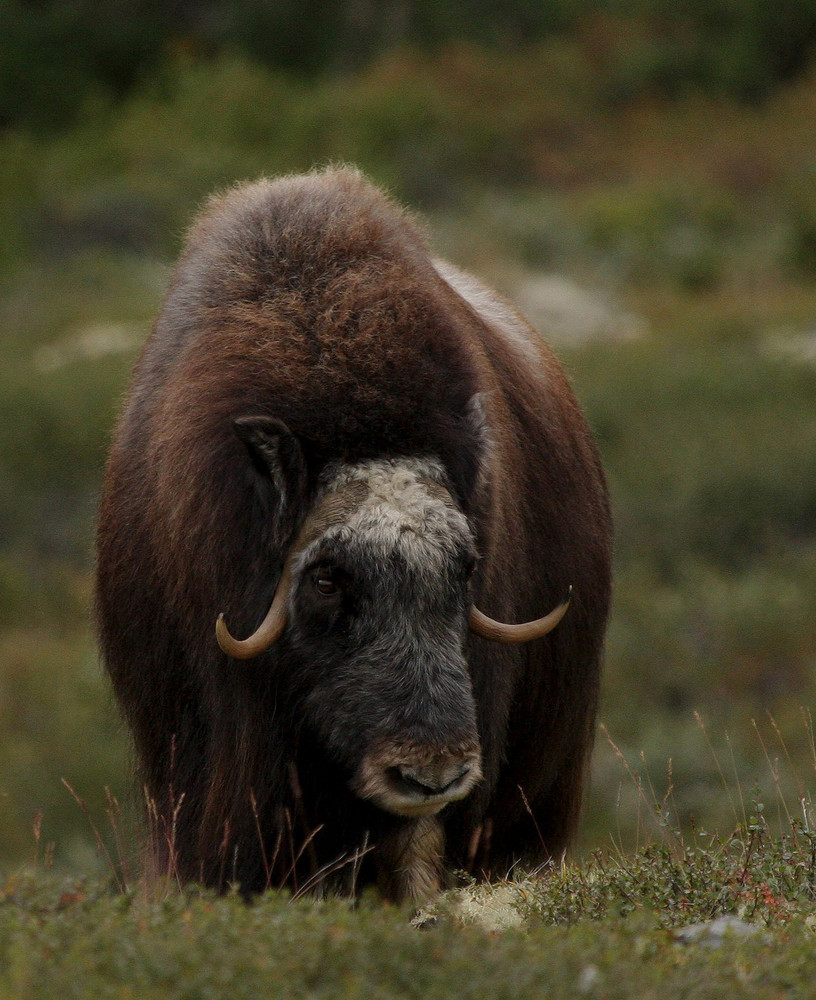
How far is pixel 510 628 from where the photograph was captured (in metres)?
4.75

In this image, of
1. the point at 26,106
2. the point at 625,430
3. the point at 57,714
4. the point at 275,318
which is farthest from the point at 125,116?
the point at 275,318

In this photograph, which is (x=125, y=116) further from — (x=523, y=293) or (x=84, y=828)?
(x=84, y=828)

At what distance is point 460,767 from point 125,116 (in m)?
37.1

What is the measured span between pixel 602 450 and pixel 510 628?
1476 cm

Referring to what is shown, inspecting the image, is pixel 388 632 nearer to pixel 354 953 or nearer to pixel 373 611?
pixel 373 611

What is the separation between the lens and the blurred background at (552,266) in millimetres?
13852

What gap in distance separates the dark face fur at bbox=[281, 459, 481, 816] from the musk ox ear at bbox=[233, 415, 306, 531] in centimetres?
8

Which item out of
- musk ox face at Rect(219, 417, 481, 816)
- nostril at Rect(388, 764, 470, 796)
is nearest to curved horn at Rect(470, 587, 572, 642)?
musk ox face at Rect(219, 417, 481, 816)

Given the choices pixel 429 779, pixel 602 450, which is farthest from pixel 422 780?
pixel 602 450

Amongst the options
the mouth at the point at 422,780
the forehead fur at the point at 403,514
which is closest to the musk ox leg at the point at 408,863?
the mouth at the point at 422,780

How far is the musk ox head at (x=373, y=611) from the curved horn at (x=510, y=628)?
0.52 ft

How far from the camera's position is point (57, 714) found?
14.6 m

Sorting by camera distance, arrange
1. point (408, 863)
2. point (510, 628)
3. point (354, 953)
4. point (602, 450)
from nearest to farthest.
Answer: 1. point (354, 953)
2. point (510, 628)
3. point (408, 863)
4. point (602, 450)

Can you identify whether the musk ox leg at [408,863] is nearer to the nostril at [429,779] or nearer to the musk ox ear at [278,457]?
the nostril at [429,779]
